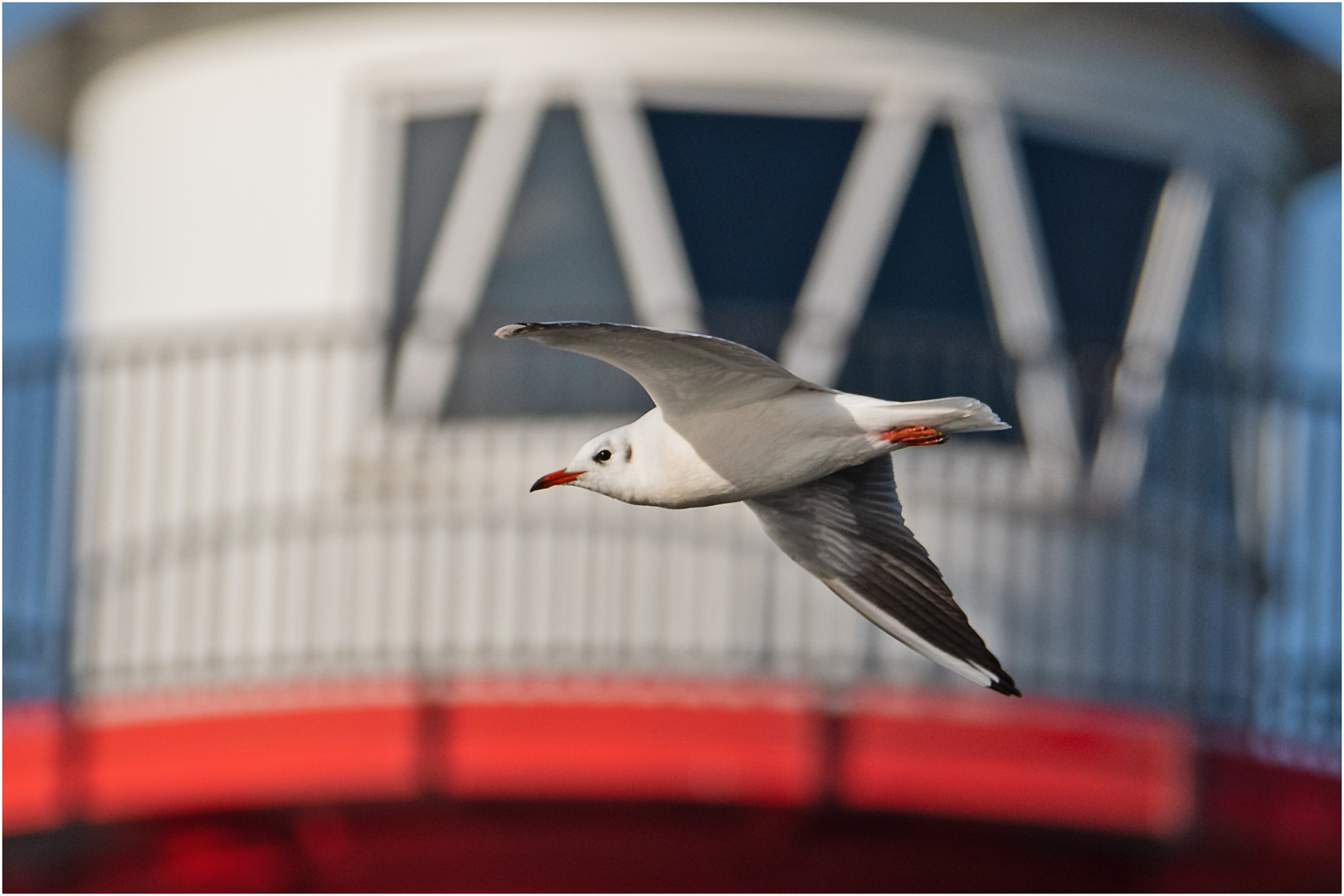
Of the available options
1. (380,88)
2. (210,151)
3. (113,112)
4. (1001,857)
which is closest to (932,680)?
(1001,857)

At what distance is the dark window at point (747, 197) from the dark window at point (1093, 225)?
0.56 meters

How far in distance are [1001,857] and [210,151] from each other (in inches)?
99.3

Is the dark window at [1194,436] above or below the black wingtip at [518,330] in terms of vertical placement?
above

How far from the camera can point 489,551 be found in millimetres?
4270

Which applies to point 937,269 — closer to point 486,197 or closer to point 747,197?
point 747,197

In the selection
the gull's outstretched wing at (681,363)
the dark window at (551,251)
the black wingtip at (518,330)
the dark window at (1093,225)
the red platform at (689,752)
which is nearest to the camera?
the black wingtip at (518,330)

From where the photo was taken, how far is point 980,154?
469 centimetres

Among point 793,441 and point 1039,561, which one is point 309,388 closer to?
point 1039,561

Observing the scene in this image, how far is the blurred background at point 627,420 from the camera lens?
3.85 m

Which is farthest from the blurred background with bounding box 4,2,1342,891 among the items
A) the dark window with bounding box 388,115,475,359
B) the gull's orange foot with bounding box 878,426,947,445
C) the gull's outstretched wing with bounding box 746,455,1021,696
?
the gull's orange foot with bounding box 878,426,947,445

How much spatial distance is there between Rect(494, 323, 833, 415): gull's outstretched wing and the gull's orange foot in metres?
0.10

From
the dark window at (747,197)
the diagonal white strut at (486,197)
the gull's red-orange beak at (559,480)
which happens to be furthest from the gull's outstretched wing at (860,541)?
the diagonal white strut at (486,197)

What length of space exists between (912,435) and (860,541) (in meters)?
0.56

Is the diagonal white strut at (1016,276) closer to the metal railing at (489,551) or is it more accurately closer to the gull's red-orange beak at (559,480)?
the metal railing at (489,551)
